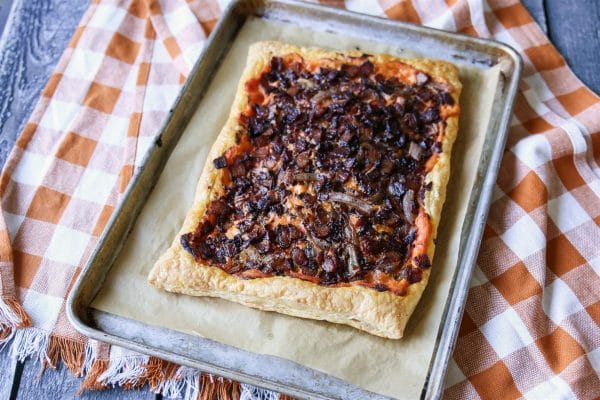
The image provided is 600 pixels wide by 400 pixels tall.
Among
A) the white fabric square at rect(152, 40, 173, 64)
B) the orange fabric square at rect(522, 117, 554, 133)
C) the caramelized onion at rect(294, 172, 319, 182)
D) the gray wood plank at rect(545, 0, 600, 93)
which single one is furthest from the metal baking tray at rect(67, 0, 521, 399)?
the caramelized onion at rect(294, 172, 319, 182)

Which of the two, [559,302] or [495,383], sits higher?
[559,302]

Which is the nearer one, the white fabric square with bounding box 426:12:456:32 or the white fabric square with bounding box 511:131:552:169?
the white fabric square with bounding box 511:131:552:169

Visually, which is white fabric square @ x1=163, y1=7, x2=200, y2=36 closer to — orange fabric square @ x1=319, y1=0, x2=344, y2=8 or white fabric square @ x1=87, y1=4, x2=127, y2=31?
white fabric square @ x1=87, y1=4, x2=127, y2=31

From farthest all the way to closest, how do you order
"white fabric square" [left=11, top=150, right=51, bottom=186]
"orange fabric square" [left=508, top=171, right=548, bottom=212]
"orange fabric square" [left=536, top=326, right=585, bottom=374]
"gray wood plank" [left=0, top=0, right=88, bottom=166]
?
1. "gray wood plank" [left=0, top=0, right=88, bottom=166]
2. "white fabric square" [left=11, top=150, right=51, bottom=186]
3. "orange fabric square" [left=508, top=171, right=548, bottom=212]
4. "orange fabric square" [left=536, top=326, right=585, bottom=374]

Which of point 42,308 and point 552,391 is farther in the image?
point 42,308

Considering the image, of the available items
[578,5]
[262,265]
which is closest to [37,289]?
[262,265]

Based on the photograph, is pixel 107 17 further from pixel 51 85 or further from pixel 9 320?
pixel 9 320

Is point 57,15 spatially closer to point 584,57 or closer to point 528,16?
point 528,16

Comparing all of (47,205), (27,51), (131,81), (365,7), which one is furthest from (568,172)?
(27,51)
